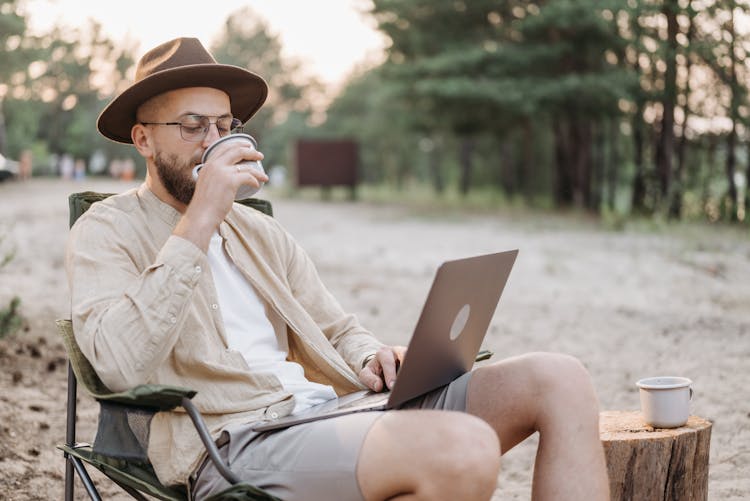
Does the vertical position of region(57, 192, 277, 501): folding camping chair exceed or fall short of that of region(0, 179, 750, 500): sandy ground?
it exceeds it

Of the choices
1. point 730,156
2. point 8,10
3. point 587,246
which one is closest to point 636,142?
point 730,156

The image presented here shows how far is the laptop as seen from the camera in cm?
206

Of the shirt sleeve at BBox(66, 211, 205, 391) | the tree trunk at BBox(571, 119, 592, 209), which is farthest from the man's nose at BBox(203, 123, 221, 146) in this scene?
the tree trunk at BBox(571, 119, 592, 209)

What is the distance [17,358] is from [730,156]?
12.5 m

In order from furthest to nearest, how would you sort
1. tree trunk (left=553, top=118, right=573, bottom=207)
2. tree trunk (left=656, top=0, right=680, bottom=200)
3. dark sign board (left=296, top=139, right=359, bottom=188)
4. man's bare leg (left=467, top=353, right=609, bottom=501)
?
dark sign board (left=296, top=139, right=359, bottom=188) < tree trunk (left=553, top=118, right=573, bottom=207) < tree trunk (left=656, top=0, right=680, bottom=200) < man's bare leg (left=467, top=353, right=609, bottom=501)

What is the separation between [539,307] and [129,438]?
5.64 metres

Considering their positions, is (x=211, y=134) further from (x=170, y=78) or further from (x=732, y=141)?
(x=732, y=141)

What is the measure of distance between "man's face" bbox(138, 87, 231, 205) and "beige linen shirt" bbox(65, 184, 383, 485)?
8cm

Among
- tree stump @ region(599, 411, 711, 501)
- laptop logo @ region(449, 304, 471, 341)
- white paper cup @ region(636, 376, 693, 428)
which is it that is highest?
laptop logo @ region(449, 304, 471, 341)

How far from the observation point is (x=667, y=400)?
2793 mm

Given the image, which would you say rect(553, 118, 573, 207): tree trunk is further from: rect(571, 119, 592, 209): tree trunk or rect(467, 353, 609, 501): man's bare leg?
rect(467, 353, 609, 501): man's bare leg

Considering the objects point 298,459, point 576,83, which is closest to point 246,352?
point 298,459

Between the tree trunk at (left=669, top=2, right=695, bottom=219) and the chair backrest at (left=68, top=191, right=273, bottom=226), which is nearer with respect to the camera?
the chair backrest at (left=68, top=191, right=273, bottom=226)

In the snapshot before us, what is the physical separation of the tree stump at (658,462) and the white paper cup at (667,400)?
0.03 m
